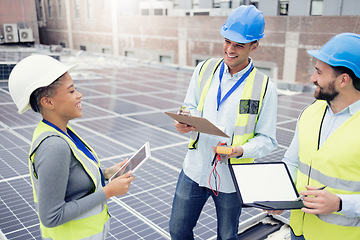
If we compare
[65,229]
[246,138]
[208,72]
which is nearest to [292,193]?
[246,138]

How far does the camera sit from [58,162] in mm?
1715

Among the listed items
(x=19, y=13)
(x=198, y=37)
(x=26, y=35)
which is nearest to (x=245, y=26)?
(x=198, y=37)

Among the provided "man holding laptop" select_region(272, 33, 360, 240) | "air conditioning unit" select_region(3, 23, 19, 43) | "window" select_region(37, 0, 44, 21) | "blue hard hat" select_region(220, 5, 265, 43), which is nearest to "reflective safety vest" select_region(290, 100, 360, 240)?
"man holding laptop" select_region(272, 33, 360, 240)

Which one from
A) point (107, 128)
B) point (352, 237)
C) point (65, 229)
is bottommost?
point (107, 128)

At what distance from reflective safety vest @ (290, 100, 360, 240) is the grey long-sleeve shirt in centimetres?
134

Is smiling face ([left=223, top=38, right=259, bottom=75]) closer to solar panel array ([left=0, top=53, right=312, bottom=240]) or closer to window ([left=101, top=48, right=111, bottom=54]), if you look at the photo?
solar panel array ([left=0, top=53, right=312, bottom=240])

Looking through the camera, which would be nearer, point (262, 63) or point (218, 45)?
point (262, 63)

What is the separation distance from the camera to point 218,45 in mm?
17219

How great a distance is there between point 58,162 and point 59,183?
111mm

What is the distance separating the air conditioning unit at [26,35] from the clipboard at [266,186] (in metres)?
26.3

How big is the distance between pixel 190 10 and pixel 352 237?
17.6 metres

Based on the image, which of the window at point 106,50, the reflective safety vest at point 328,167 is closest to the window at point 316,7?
the reflective safety vest at point 328,167

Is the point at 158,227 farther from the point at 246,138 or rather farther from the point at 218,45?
the point at 218,45

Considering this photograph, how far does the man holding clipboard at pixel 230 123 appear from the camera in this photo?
102 inches
